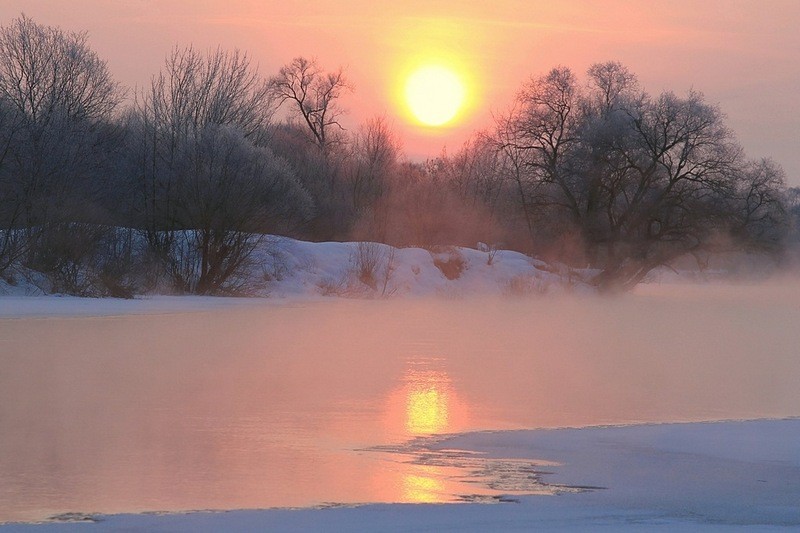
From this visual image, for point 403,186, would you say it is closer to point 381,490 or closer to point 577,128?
point 577,128

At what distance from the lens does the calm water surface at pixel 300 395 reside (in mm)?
7066

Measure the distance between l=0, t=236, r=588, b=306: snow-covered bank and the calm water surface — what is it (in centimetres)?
1075

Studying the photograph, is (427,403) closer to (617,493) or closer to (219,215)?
(617,493)

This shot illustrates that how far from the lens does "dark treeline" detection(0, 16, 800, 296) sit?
3216 centimetres

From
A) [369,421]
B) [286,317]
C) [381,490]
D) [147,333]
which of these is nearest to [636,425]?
[369,421]

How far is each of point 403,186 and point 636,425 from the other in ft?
178

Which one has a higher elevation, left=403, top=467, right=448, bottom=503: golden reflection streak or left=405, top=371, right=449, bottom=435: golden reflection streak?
left=405, top=371, right=449, bottom=435: golden reflection streak

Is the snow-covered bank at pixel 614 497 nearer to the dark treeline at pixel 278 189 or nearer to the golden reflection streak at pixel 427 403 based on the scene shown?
the golden reflection streak at pixel 427 403

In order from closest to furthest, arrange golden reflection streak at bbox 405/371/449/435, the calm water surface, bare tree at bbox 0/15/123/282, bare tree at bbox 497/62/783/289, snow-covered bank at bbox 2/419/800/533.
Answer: snow-covered bank at bbox 2/419/800/533 < the calm water surface < golden reflection streak at bbox 405/371/449/435 < bare tree at bbox 0/15/123/282 < bare tree at bbox 497/62/783/289

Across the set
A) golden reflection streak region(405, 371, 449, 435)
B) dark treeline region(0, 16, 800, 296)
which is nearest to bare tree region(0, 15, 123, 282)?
dark treeline region(0, 16, 800, 296)

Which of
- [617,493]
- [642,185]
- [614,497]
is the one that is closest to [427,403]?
[617,493]

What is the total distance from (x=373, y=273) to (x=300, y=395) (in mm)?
25683

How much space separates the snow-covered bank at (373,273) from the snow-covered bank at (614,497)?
2194cm

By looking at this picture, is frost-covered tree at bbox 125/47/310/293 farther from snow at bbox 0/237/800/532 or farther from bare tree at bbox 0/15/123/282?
snow at bbox 0/237/800/532
